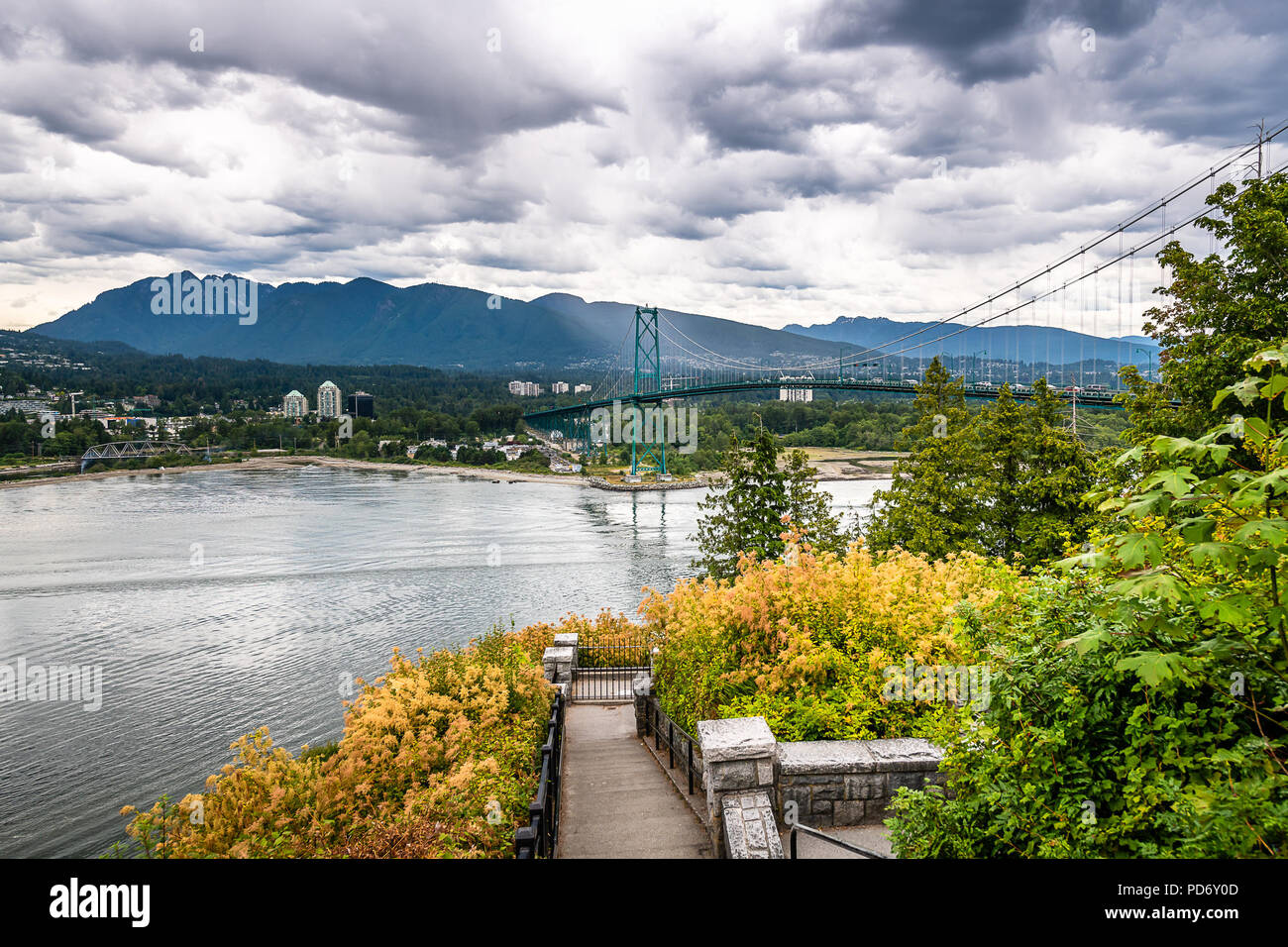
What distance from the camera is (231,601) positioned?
104ft

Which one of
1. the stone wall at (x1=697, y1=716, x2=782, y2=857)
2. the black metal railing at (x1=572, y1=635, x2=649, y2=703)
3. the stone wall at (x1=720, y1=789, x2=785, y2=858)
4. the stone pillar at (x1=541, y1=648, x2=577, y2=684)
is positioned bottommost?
the black metal railing at (x1=572, y1=635, x2=649, y2=703)

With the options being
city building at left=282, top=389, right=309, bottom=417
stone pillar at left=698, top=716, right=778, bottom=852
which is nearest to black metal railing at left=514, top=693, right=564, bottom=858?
stone pillar at left=698, top=716, right=778, bottom=852

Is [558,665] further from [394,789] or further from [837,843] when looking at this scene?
[837,843]

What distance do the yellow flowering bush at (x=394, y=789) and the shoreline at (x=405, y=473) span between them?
2325 inches

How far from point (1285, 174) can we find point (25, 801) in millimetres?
25879

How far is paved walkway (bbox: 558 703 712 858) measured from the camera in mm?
5793

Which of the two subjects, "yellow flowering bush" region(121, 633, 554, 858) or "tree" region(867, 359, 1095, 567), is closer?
"yellow flowering bush" region(121, 633, 554, 858)

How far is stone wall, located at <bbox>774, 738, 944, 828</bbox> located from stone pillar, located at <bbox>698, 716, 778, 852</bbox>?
22cm

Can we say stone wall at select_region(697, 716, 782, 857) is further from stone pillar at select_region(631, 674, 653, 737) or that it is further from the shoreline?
the shoreline

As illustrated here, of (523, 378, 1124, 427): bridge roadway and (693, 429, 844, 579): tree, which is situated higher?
(523, 378, 1124, 427): bridge roadway

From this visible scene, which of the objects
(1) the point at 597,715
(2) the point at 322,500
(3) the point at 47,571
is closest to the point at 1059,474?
(1) the point at 597,715

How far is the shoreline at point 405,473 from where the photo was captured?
73625mm

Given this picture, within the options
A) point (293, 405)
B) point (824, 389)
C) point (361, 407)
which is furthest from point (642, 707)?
point (293, 405)

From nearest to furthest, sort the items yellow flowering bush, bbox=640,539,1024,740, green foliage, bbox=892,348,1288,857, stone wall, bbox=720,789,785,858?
green foliage, bbox=892,348,1288,857 → stone wall, bbox=720,789,785,858 → yellow flowering bush, bbox=640,539,1024,740
